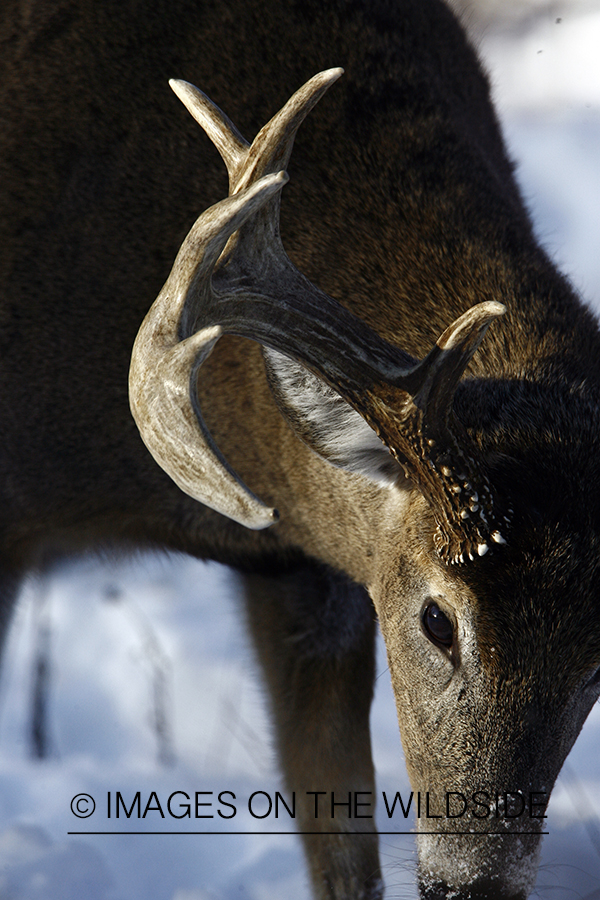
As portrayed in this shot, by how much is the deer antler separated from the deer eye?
0.53 feet

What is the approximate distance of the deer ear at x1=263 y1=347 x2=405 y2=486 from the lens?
2.04 metres

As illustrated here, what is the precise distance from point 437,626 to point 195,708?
89.6 inches

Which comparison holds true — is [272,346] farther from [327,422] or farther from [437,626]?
[437,626]

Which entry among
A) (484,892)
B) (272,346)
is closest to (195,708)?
(484,892)

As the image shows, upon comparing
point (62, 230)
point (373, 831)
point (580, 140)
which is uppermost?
point (580, 140)

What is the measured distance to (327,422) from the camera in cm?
208

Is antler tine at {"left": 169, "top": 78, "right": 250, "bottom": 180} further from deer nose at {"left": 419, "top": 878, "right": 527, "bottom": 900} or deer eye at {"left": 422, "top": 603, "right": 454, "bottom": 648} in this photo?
deer nose at {"left": 419, "top": 878, "right": 527, "bottom": 900}

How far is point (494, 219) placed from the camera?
2504 millimetres

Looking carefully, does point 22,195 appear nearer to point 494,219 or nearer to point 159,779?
point 494,219

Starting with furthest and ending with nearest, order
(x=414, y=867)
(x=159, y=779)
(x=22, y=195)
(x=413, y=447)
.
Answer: (x=159, y=779) → (x=22, y=195) → (x=414, y=867) → (x=413, y=447)

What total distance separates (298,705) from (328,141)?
5.87 feet

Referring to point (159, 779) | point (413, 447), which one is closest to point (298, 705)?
point (159, 779)

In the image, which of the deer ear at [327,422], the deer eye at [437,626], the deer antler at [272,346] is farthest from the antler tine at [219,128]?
the deer eye at [437,626]

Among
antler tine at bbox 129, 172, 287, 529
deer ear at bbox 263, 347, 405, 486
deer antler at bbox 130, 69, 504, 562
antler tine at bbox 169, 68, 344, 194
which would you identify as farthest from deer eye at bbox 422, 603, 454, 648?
antler tine at bbox 169, 68, 344, 194
